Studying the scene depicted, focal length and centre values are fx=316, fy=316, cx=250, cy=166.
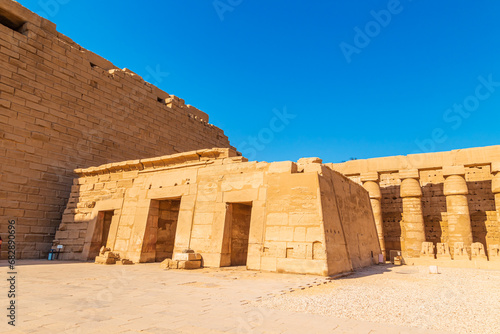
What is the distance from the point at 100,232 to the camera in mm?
11156

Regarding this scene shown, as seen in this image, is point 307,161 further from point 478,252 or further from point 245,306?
point 478,252

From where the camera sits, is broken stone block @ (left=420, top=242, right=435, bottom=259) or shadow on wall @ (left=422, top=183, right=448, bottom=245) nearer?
broken stone block @ (left=420, top=242, right=435, bottom=259)

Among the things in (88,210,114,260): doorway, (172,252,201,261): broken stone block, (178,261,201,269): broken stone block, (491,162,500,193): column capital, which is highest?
(491,162,500,193): column capital

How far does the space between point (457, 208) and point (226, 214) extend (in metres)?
10.1

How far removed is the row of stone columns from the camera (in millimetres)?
12594

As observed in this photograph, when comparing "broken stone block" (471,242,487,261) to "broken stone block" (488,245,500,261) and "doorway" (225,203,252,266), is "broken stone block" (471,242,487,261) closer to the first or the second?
"broken stone block" (488,245,500,261)

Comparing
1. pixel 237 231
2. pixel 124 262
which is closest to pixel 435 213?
pixel 237 231

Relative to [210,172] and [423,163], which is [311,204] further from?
[423,163]

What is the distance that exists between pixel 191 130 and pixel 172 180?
11.1 metres

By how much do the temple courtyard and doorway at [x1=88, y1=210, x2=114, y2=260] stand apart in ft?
16.6

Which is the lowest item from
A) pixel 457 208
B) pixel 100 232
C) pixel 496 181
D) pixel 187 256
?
pixel 187 256

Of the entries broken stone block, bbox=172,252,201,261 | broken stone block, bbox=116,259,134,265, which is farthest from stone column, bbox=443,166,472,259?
broken stone block, bbox=116,259,134,265

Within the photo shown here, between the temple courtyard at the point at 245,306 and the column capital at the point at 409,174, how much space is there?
27.9 feet

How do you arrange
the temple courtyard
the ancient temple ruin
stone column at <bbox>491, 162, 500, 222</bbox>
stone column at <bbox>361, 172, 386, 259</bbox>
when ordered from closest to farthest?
the temple courtyard
the ancient temple ruin
stone column at <bbox>491, 162, 500, 222</bbox>
stone column at <bbox>361, 172, 386, 259</bbox>
